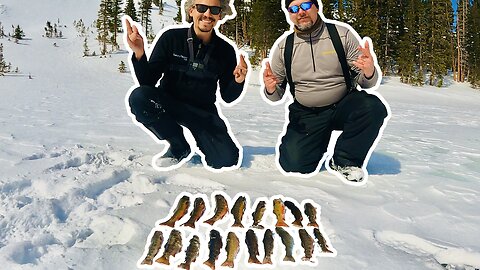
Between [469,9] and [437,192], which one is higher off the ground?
[469,9]

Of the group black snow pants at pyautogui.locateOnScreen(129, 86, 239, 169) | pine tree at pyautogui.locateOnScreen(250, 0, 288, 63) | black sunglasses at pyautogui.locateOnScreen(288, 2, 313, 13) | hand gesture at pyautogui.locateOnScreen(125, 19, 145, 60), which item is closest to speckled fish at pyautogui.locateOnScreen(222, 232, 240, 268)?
black snow pants at pyautogui.locateOnScreen(129, 86, 239, 169)

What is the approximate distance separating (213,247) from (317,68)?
1911 millimetres

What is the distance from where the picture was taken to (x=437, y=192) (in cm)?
302

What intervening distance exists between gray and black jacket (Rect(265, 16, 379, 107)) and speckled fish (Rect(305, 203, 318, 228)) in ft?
3.64

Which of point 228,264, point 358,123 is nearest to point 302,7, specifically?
point 358,123

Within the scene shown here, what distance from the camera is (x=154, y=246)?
1974mm

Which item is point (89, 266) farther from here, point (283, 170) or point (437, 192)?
point (437, 192)

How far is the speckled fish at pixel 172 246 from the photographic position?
184cm

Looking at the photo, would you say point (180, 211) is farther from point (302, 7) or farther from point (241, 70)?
point (302, 7)

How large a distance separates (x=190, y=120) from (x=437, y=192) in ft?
7.15

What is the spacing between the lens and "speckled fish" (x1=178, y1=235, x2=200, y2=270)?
181 centimetres

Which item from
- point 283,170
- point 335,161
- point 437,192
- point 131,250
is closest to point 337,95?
point 335,161

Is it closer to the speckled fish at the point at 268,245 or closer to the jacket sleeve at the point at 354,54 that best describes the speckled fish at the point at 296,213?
the speckled fish at the point at 268,245

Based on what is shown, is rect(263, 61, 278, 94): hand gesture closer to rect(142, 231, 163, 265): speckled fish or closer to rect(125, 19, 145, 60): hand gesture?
rect(125, 19, 145, 60): hand gesture
